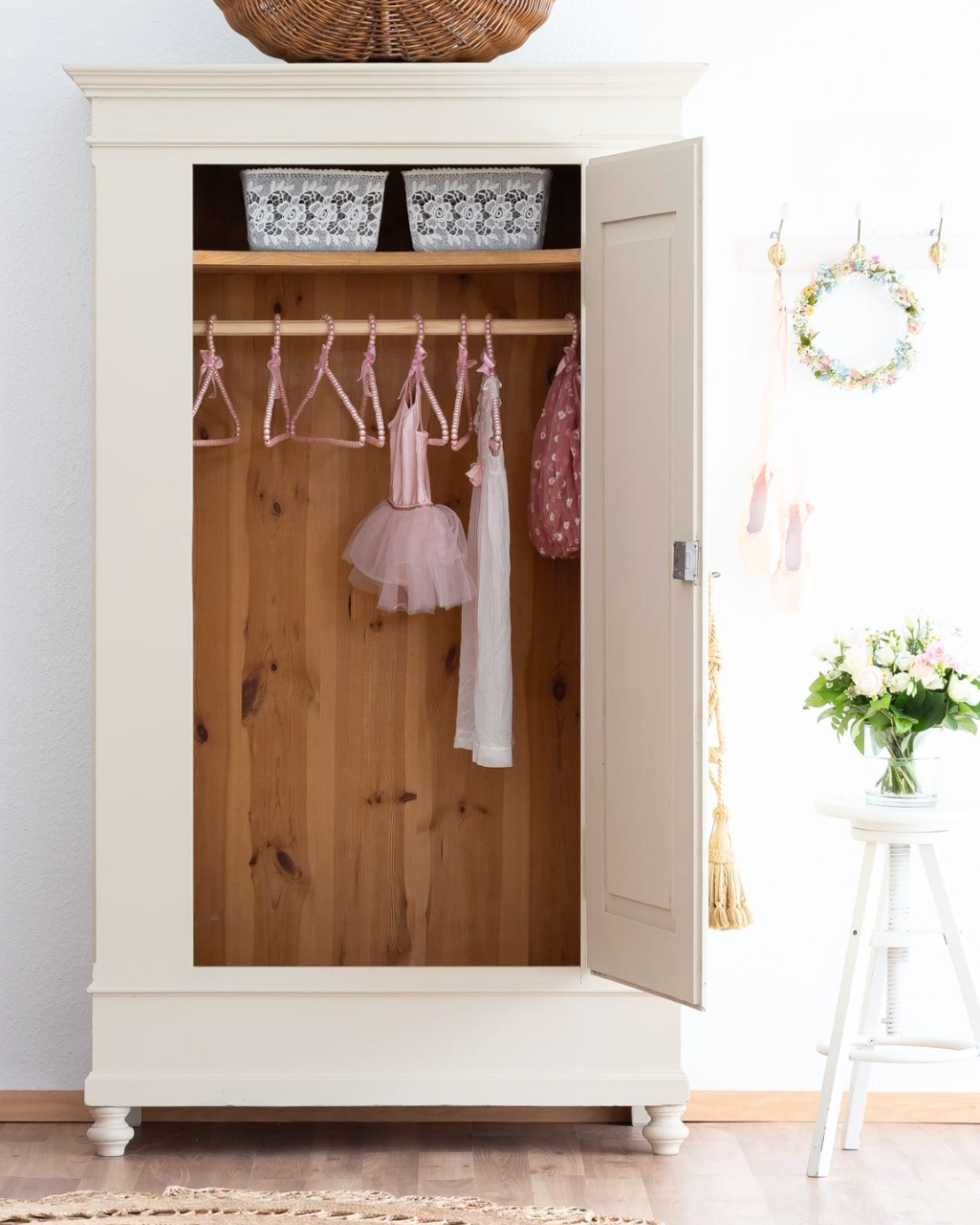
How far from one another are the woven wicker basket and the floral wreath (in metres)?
0.79

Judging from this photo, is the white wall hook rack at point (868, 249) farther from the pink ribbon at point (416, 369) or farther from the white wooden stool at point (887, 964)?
the white wooden stool at point (887, 964)

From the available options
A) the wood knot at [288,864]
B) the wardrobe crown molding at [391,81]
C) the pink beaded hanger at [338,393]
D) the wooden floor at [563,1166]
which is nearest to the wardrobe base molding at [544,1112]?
the wooden floor at [563,1166]

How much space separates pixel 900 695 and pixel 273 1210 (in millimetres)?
1459

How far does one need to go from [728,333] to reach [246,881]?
5.16 ft

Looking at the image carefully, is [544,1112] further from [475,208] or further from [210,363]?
[475,208]

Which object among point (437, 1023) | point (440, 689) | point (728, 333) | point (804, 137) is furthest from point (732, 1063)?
point (804, 137)

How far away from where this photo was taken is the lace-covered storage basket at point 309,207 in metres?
2.51

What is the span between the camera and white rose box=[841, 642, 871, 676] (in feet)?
8.05

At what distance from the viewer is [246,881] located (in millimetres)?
2834

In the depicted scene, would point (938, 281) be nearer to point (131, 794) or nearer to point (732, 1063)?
point (732, 1063)

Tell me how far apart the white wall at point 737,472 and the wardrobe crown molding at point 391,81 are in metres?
0.44

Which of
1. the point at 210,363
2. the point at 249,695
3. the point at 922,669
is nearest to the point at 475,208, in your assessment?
the point at 210,363

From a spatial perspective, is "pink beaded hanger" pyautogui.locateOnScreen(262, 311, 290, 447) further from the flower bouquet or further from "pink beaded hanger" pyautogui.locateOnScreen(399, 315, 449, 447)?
the flower bouquet

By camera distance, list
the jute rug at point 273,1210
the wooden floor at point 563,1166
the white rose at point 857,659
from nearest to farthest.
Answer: the jute rug at point 273,1210
the wooden floor at point 563,1166
the white rose at point 857,659
